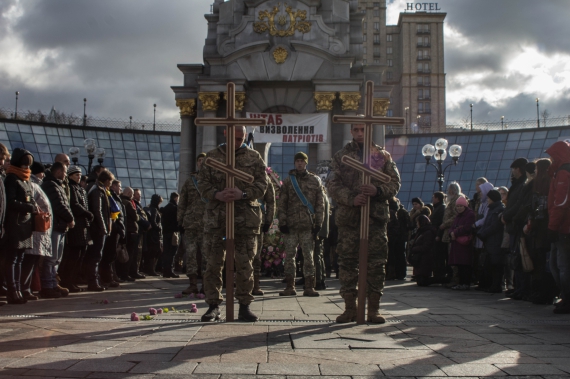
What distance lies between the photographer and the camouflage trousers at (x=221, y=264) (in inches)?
266

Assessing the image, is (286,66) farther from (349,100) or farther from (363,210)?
(363,210)

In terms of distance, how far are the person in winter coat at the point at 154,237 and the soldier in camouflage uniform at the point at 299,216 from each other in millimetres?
5504

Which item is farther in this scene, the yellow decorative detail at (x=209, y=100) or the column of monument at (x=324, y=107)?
the yellow decorative detail at (x=209, y=100)

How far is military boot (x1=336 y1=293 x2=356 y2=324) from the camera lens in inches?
259

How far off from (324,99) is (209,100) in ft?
13.5

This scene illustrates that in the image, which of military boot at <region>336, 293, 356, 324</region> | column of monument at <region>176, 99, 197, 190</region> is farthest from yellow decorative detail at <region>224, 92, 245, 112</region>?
military boot at <region>336, 293, 356, 324</region>

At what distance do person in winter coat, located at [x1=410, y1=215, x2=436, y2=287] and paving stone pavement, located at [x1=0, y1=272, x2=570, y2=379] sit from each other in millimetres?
4935

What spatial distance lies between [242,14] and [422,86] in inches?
3302

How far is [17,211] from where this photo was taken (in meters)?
8.17

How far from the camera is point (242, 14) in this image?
2473cm

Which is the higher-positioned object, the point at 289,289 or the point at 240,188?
the point at 240,188

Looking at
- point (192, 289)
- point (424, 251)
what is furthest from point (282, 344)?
point (424, 251)

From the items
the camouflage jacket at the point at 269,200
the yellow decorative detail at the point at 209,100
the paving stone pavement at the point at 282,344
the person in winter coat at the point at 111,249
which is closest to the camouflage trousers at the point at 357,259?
the paving stone pavement at the point at 282,344

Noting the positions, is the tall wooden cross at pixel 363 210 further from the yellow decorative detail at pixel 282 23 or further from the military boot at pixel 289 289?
the yellow decorative detail at pixel 282 23
